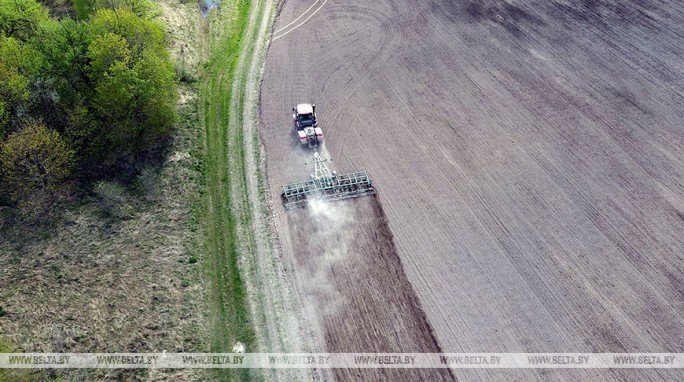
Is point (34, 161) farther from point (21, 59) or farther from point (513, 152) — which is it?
point (513, 152)

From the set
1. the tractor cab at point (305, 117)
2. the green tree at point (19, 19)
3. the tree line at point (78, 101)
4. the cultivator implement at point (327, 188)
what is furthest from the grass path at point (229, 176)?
the green tree at point (19, 19)

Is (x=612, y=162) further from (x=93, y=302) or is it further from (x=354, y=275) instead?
(x=93, y=302)

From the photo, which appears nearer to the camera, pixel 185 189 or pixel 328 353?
pixel 328 353

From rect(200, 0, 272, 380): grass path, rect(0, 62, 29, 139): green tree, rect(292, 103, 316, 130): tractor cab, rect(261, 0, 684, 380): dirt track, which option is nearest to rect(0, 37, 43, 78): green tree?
rect(0, 62, 29, 139): green tree

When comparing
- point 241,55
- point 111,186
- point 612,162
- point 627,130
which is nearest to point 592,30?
point 627,130

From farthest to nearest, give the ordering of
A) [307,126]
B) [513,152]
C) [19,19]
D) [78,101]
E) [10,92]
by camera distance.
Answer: [307,126] < [19,19] < [513,152] < [78,101] < [10,92]

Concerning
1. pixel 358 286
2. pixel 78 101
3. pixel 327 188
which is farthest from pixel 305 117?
pixel 78 101
